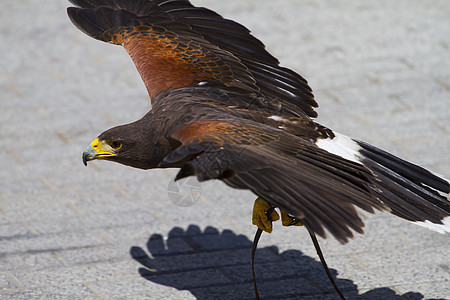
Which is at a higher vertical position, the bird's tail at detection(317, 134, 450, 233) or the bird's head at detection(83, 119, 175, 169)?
the bird's head at detection(83, 119, 175, 169)

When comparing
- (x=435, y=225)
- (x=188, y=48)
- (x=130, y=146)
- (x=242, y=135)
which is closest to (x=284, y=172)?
(x=242, y=135)

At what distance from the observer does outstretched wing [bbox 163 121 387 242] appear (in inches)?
136

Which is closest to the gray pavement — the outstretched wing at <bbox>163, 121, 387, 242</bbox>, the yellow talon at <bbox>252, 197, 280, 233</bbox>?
the yellow talon at <bbox>252, 197, 280, 233</bbox>

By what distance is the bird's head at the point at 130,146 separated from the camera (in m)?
4.38

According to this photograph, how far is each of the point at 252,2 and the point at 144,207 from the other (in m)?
4.38

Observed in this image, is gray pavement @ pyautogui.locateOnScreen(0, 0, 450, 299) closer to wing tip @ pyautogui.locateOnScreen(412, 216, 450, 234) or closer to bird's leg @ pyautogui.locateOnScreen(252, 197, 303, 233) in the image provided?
bird's leg @ pyautogui.locateOnScreen(252, 197, 303, 233)

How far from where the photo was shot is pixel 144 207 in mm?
5648

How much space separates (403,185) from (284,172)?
107 centimetres

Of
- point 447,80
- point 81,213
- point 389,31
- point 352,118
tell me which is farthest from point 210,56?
point 389,31

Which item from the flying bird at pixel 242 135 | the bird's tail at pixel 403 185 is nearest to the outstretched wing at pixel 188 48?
the flying bird at pixel 242 135

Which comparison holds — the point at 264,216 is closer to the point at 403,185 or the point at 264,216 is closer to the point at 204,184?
the point at 403,185

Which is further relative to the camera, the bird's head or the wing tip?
the bird's head

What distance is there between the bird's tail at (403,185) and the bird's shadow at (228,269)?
628mm

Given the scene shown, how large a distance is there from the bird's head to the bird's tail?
40.4 inches
